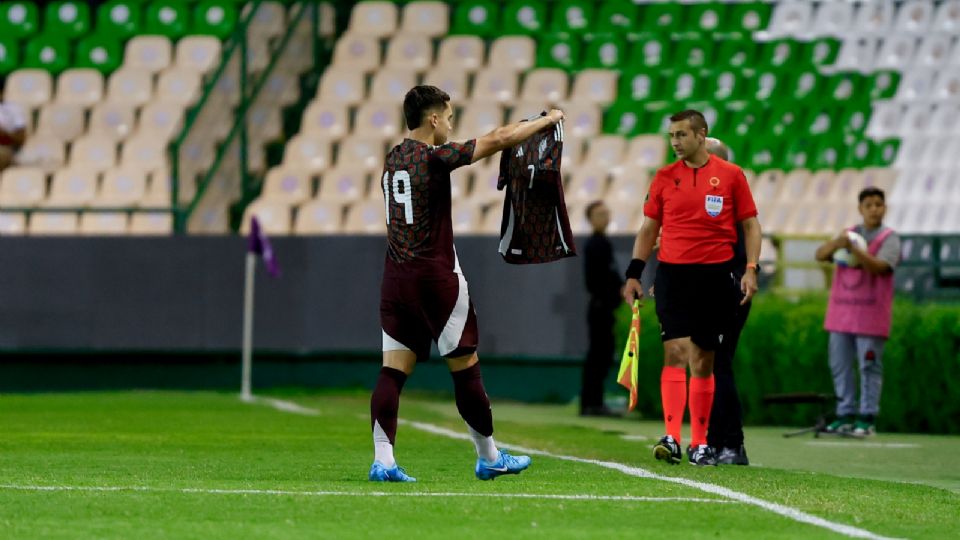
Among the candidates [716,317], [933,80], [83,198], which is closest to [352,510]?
[716,317]

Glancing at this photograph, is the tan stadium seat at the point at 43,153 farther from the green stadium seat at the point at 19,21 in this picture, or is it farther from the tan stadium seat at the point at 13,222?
the green stadium seat at the point at 19,21

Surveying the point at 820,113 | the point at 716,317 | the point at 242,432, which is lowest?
the point at 242,432

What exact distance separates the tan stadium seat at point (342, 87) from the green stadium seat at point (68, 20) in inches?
165

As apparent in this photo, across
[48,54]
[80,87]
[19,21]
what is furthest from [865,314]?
[19,21]

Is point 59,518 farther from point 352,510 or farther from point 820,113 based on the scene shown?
point 820,113

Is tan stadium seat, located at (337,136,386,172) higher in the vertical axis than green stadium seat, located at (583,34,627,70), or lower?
lower

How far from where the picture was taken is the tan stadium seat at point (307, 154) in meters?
23.2

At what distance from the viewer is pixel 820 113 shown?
78.3 feet

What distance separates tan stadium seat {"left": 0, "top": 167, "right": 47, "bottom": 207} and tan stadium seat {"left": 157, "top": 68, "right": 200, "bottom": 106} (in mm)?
1912

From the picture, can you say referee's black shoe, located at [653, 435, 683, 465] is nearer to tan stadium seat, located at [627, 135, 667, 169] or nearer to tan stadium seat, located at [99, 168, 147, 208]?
tan stadium seat, located at [627, 135, 667, 169]

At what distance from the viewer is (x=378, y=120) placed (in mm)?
23531

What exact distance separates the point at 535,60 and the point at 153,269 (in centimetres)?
588

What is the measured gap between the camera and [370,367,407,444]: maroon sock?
29.8ft

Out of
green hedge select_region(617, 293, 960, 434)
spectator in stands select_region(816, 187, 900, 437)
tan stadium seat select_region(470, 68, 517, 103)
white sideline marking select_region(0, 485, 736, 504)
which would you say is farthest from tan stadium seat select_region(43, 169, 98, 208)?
white sideline marking select_region(0, 485, 736, 504)
